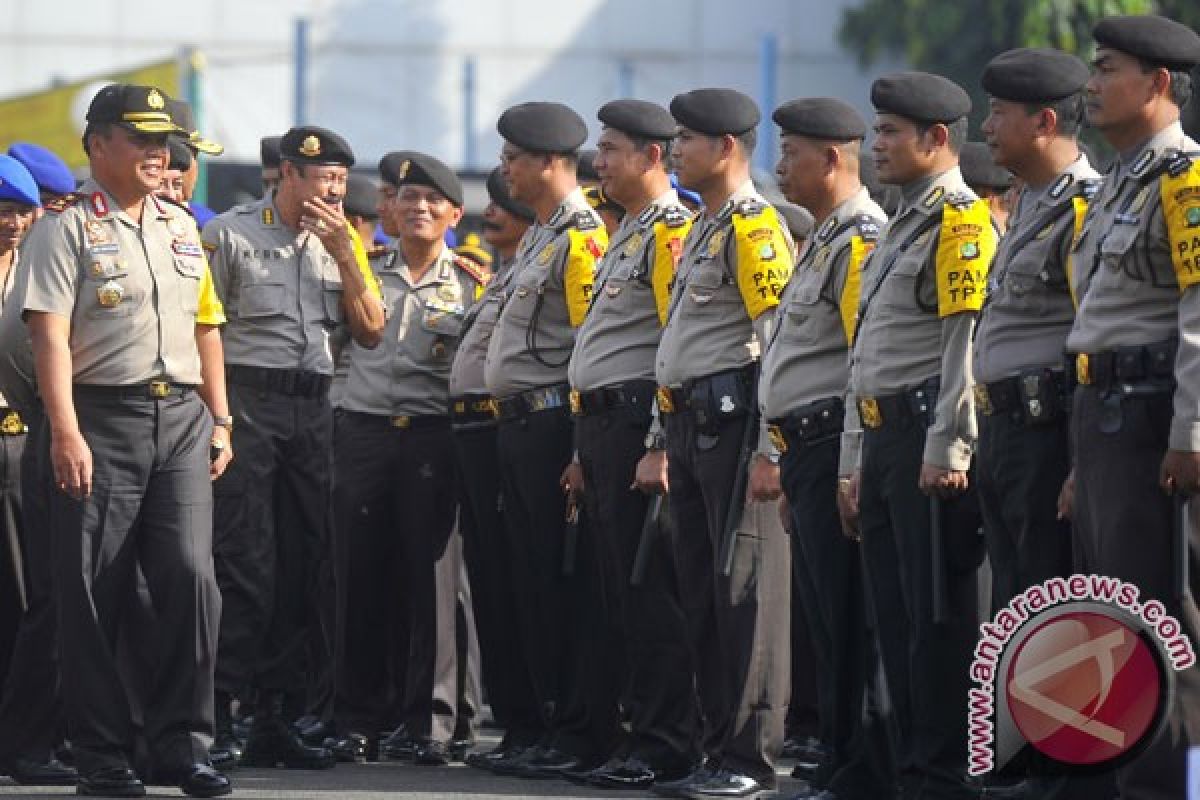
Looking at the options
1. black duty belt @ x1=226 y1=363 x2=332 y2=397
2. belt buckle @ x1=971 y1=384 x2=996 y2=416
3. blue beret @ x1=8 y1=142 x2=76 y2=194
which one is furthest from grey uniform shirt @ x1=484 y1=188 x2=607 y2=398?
belt buckle @ x1=971 y1=384 x2=996 y2=416

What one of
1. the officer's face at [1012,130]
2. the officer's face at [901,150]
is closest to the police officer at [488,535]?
the officer's face at [901,150]

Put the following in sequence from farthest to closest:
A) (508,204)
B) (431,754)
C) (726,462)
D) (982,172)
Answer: (508,204) → (431,754) → (982,172) → (726,462)

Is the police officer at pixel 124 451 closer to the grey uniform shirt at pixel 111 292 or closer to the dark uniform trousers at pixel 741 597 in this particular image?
the grey uniform shirt at pixel 111 292

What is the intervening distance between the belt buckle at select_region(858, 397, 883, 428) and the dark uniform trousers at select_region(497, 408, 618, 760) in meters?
2.06

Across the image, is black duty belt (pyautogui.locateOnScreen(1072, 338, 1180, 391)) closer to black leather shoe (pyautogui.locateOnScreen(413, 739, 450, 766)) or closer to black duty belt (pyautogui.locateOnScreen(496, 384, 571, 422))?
black duty belt (pyautogui.locateOnScreen(496, 384, 571, 422))

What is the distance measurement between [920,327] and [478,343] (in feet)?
8.88

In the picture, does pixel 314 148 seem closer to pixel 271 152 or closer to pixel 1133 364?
pixel 271 152

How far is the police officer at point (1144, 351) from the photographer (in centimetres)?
648

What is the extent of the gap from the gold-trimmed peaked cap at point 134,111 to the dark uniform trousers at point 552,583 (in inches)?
71.3

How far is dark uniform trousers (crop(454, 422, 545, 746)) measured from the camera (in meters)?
9.92

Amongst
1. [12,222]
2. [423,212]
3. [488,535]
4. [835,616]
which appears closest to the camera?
[835,616]

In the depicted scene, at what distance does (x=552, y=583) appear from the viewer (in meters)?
9.67

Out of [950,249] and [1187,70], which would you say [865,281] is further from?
[1187,70]

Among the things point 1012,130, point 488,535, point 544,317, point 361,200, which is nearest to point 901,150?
point 1012,130
